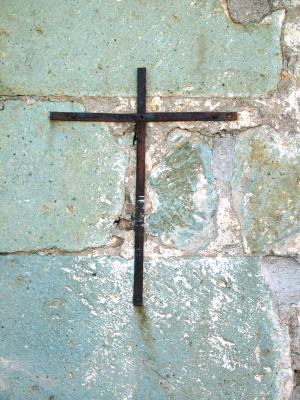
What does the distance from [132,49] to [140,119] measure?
0.63 feet

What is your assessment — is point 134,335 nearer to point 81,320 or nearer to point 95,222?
point 81,320

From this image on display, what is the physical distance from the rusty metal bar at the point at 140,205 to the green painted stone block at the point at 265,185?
0.82 ft

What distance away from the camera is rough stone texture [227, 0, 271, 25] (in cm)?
121

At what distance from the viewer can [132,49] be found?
122 cm

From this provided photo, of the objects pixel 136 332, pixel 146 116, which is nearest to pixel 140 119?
pixel 146 116

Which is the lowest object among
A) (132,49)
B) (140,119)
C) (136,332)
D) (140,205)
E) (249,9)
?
(136,332)

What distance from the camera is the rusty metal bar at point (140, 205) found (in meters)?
1.20

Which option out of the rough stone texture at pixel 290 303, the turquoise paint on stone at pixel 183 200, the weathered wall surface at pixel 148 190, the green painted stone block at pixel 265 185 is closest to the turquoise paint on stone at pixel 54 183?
the weathered wall surface at pixel 148 190

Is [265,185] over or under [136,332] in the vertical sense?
over

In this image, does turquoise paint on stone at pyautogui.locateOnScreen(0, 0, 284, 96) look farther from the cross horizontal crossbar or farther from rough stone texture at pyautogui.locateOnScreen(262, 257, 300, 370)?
rough stone texture at pyautogui.locateOnScreen(262, 257, 300, 370)

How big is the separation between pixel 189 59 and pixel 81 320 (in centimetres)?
76

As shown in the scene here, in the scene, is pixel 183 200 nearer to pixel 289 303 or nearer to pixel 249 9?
pixel 289 303

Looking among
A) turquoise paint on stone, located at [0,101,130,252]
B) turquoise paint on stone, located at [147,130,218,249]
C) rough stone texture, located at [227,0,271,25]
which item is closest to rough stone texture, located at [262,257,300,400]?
turquoise paint on stone, located at [147,130,218,249]

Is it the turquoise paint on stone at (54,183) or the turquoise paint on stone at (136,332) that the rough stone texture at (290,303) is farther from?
the turquoise paint on stone at (54,183)
